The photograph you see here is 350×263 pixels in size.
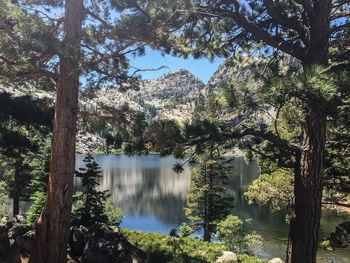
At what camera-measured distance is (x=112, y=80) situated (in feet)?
29.3

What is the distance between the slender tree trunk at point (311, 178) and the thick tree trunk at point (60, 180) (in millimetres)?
4198

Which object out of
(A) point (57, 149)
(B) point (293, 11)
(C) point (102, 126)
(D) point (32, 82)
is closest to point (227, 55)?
(B) point (293, 11)

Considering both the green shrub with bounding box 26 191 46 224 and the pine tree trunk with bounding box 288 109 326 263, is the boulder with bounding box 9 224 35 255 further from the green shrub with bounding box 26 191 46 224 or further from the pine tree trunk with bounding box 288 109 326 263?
the pine tree trunk with bounding box 288 109 326 263

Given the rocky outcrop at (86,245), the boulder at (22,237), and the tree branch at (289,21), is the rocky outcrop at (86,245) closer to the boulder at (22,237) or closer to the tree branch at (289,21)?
the boulder at (22,237)

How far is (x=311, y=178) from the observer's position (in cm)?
572

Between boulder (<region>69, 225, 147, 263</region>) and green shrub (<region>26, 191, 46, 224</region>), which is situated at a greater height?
green shrub (<region>26, 191, 46, 224</region>)

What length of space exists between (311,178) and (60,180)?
14.8 feet

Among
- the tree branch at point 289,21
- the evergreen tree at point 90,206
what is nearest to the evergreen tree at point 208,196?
the evergreen tree at point 90,206

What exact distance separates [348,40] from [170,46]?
11.5ft

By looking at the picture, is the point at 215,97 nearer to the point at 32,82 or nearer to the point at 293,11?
the point at 293,11

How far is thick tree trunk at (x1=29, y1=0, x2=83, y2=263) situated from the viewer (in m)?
7.43

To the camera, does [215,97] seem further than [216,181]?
No

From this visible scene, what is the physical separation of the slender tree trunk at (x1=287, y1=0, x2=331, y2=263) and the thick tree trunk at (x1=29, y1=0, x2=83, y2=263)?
420 cm

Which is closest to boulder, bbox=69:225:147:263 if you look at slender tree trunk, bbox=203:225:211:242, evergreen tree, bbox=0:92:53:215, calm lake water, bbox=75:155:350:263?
evergreen tree, bbox=0:92:53:215
